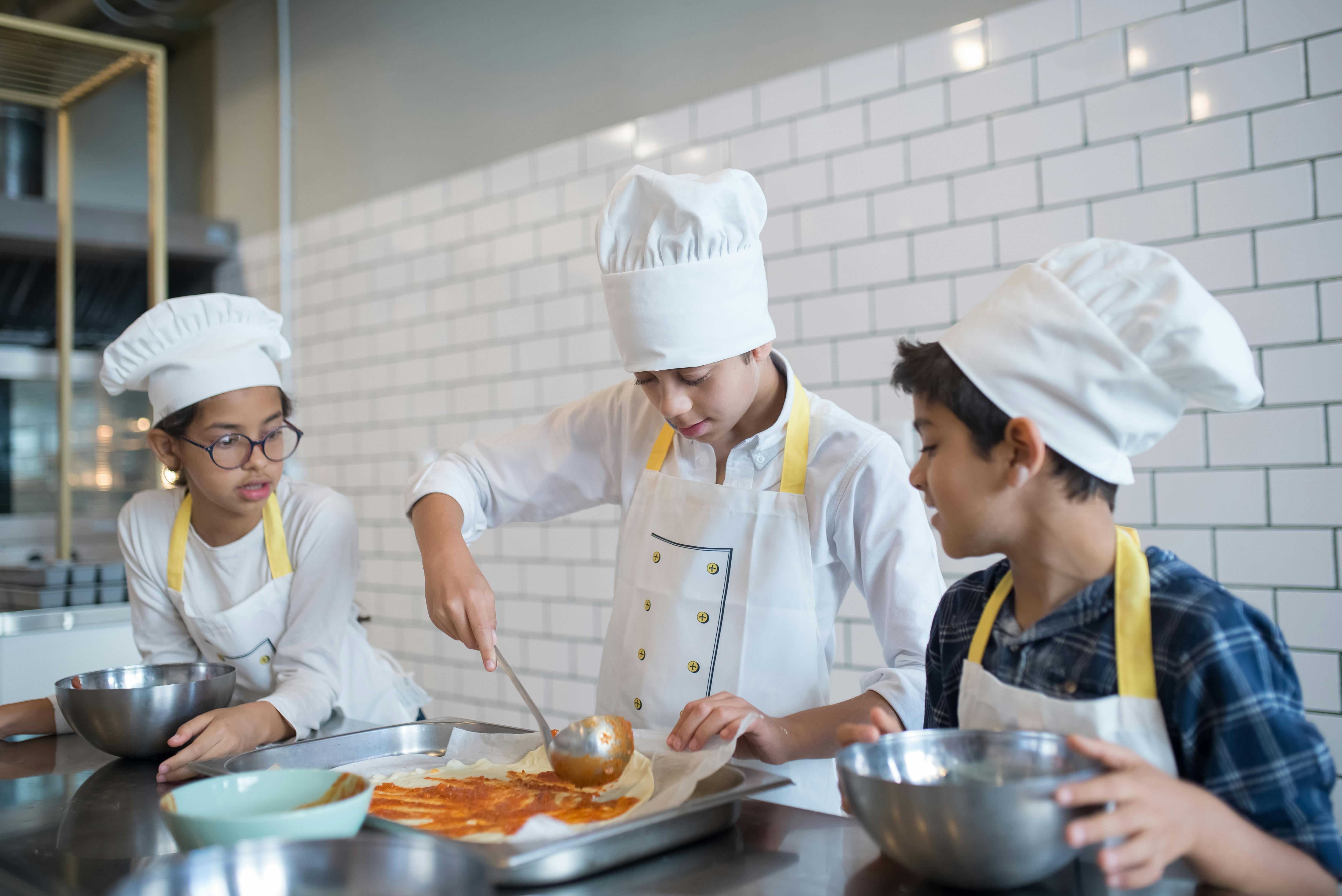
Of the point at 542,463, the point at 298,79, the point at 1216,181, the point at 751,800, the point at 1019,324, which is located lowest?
the point at 751,800

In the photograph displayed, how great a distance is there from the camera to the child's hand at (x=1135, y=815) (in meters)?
0.79

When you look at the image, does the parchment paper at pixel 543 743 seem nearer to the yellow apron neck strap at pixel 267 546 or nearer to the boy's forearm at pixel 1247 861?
the boy's forearm at pixel 1247 861

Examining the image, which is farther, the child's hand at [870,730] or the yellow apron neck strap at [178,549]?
the yellow apron neck strap at [178,549]

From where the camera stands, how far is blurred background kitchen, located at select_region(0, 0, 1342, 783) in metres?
2.00

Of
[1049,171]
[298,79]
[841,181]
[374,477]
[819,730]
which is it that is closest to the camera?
[819,730]

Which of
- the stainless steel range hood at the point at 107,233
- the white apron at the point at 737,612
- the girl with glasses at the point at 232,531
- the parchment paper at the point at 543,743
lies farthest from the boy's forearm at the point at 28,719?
the stainless steel range hood at the point at 107,233

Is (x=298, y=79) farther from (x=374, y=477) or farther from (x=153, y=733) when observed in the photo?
(x=153, y=733)

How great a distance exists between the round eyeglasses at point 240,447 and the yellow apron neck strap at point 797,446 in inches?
32.9

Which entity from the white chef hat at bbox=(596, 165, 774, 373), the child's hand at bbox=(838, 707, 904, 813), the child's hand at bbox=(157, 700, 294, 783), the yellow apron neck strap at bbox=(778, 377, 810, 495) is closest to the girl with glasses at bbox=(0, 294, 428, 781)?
the child's hand at bbox=(157, 700, 294, 783)

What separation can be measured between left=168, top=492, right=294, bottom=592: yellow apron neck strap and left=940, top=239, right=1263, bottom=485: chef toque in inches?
50.9

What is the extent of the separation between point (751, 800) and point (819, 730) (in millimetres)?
201

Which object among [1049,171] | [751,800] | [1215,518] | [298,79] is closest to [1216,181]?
[1049,171]

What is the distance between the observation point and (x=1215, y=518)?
6.73 feet

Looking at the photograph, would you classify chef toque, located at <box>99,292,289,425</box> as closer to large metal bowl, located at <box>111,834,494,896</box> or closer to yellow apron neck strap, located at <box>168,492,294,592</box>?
yellow apron neck strap, located at <box>168,492,294,592</box>
